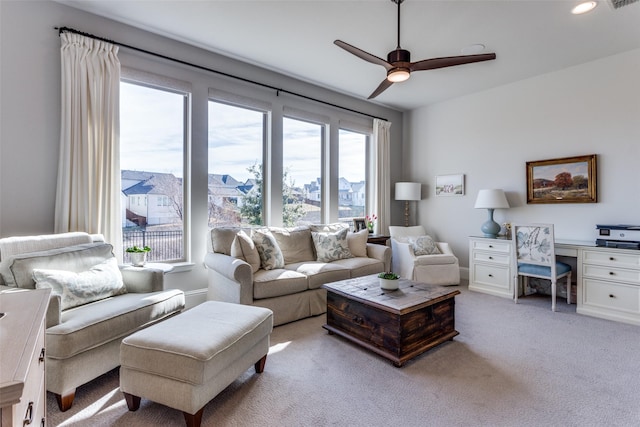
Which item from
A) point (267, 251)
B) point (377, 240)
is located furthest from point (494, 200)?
point (267, 251)

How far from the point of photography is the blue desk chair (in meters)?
3.45

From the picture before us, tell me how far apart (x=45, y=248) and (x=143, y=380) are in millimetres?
1398

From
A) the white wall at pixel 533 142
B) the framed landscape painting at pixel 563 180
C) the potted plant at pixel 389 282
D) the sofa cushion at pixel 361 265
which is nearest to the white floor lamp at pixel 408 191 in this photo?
the white wall at pixel 533 142

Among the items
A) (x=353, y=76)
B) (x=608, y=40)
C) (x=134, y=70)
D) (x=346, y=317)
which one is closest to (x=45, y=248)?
(x=134, y=70)

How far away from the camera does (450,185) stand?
17.0 feet

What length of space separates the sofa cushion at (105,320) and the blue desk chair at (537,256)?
3.68m

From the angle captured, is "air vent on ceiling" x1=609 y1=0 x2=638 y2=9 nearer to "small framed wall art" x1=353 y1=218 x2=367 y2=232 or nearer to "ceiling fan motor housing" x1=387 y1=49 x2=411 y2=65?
"ceiling fan motor housing" x1=387 y1=49 x2=411 y2=65

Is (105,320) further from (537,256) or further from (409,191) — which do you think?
(409,191)

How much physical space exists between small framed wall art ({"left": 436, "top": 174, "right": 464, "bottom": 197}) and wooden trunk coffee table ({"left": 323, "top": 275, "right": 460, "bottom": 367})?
2.80 m

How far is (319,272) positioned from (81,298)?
201 centimetres

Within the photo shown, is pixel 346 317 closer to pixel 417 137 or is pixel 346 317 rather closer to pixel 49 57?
pixel 49 57

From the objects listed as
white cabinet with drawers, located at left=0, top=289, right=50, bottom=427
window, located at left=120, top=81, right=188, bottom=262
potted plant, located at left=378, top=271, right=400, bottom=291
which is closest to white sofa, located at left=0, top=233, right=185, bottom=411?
white cabinet with drawers, located at left=0, top=289, right=50, bottom=427

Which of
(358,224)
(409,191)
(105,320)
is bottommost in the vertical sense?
(105,320)

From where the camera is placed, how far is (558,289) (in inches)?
156
